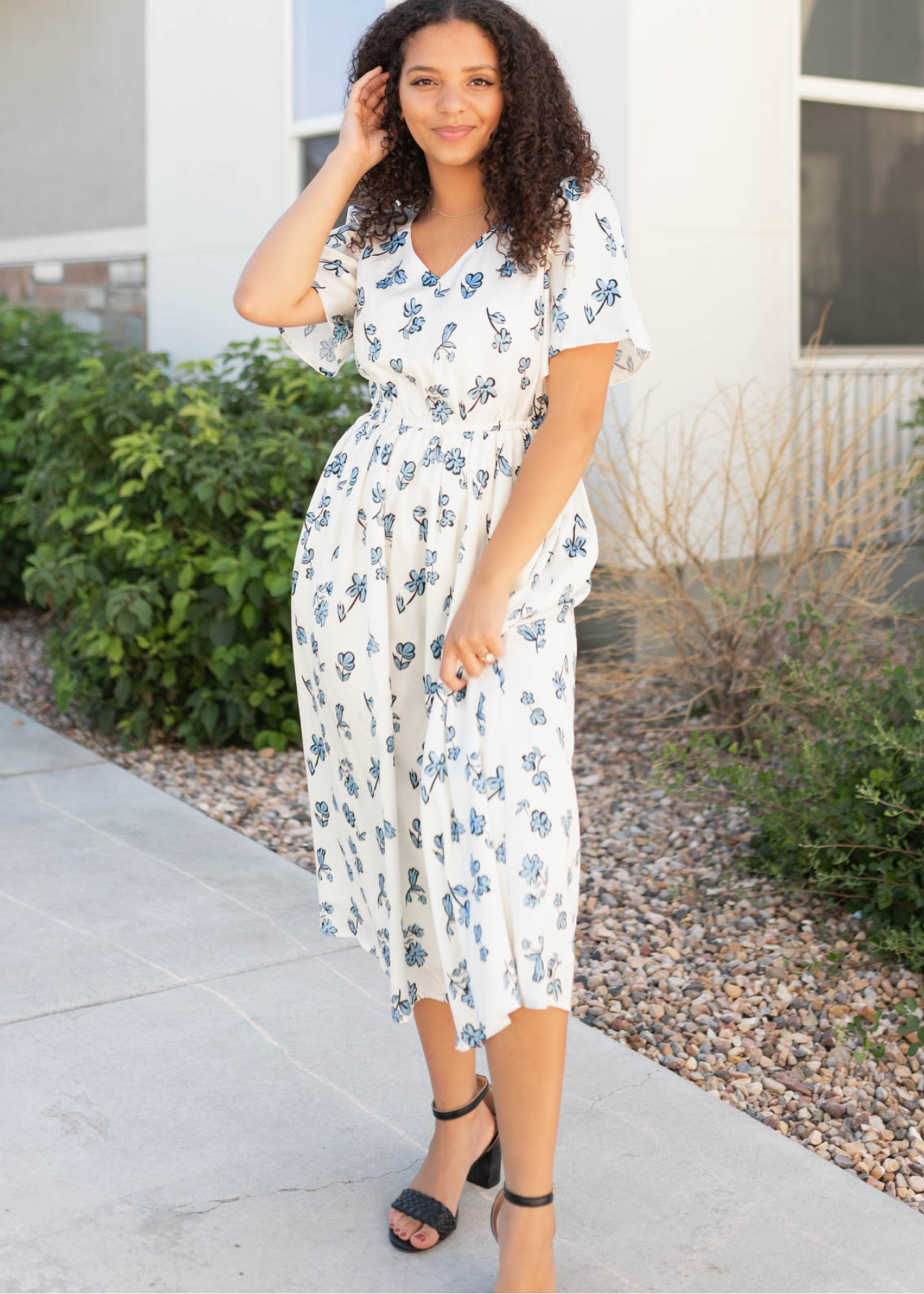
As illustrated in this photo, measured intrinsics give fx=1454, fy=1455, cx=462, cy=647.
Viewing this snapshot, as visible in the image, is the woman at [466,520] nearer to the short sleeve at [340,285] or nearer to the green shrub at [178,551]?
the short sleeve at [340,285]

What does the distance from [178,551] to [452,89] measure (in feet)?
9.66

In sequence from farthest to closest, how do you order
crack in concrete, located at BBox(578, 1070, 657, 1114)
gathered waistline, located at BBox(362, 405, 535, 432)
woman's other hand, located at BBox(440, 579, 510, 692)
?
crack in concrete, located at BBox(578, 1070, 657, 1114) → gathered waistline, located at BBox(362, 405, 535, 432) → woman's other hand, located at BBox(440, 579, 510, 692)

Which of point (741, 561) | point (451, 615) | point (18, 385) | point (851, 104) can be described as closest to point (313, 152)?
point (18, 385)

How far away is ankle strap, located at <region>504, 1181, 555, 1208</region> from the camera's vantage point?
6.66 ft

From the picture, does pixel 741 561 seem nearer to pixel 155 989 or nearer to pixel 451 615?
pixel 155 989

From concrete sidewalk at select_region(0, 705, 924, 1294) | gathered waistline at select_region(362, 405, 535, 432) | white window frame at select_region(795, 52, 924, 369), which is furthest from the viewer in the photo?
white window frame at select_region(795, 52, 924, 369)

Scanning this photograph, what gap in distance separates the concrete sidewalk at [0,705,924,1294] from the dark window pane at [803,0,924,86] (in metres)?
4.14

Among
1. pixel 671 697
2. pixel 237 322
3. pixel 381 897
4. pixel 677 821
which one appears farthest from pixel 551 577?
pixel 237 322

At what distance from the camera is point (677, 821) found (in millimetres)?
4082

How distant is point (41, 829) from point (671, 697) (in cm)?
220

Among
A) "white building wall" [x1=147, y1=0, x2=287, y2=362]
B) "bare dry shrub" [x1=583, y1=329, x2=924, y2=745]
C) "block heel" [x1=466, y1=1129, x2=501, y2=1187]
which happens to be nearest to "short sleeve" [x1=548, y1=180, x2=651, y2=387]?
"block heel" [x1=466, y1=1129, x2=501, y2=1187]

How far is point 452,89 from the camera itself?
6.62 ft

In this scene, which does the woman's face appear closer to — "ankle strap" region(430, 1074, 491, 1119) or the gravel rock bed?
"ankle strap" region(430, 1074, 491, 1119)

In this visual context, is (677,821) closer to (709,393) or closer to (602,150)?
(709,393)
